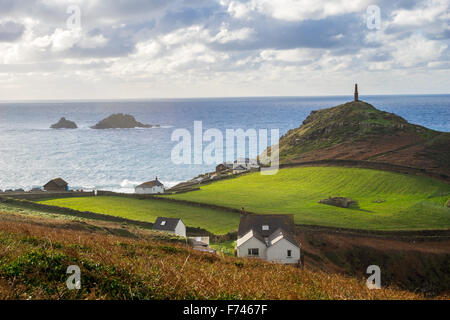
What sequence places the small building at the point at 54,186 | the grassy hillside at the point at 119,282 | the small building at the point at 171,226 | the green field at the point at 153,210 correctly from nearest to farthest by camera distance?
the grassy hillside at the point at 119,282 < the small building at the point at 171,226 < the green field at the point at 153,210 < the small building at the point at 54,186

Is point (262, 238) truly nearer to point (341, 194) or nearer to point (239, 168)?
point (341, 194)

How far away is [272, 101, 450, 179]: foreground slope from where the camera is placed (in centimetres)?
7781

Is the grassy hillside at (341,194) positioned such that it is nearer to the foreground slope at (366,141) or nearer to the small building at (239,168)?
the small building at (239,168)

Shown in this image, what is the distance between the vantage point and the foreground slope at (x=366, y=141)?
255 feet

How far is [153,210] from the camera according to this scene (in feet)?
165

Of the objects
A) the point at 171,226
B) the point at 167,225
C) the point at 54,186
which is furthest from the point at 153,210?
the point at 54,186

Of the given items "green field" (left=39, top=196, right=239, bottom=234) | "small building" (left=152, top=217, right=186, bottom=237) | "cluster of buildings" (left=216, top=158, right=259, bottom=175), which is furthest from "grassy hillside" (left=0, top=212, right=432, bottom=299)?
"cluster of buildings" (left=216, top=158, right=259, bottom=175)

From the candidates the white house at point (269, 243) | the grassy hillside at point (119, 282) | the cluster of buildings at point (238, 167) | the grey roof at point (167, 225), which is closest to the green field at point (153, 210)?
the grey roof at point (167, 225)

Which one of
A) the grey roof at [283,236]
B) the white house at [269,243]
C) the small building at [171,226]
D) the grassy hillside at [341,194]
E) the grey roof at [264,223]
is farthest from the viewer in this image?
the grassy hillside at [341,194]

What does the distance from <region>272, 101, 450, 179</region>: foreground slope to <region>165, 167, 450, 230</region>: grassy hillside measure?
8.99 m

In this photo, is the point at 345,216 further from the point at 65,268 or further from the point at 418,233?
the point at 65,268

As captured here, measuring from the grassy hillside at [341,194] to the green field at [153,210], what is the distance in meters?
4.55
